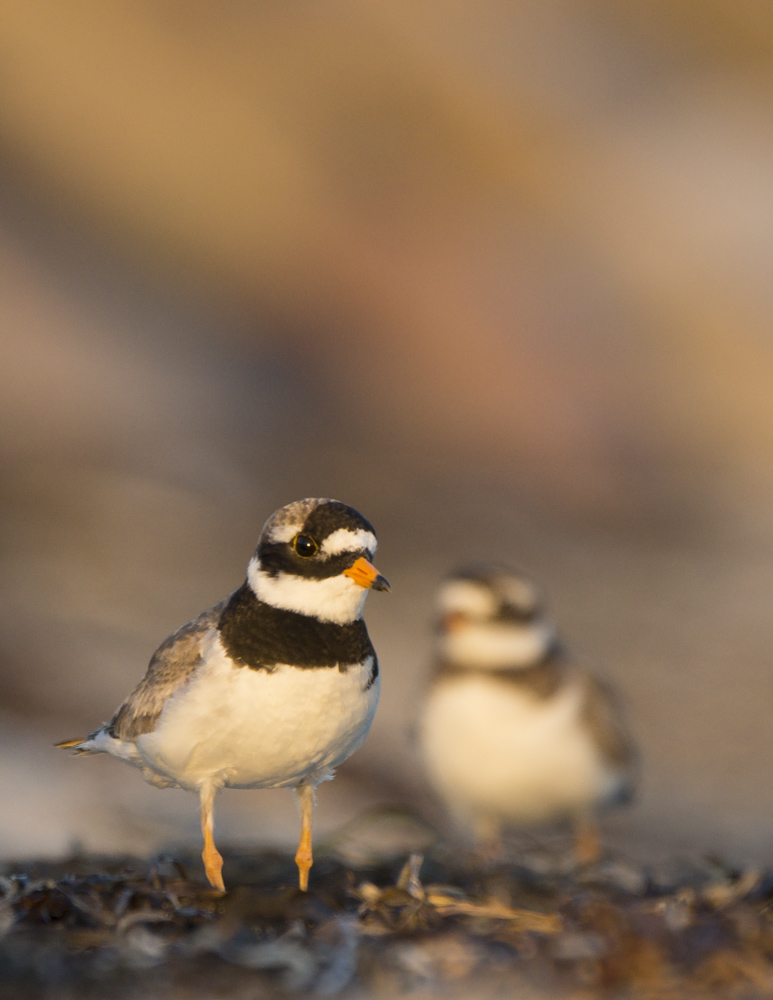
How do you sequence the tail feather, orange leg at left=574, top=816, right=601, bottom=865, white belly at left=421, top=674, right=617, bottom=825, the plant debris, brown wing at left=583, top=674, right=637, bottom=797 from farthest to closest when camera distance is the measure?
brown wing at left=583, top=674, right=637, bottom=797 < white belly at left=421, top=674, right=617, bottom=825 < orange leg at left=574, top=816, right=601, bottom=865 < the tail feather < the plant debris

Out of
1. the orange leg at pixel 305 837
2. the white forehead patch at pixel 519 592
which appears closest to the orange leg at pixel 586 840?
the white forehead patch at pixel 519 592

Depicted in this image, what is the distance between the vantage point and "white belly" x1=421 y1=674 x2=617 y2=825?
6500 mm

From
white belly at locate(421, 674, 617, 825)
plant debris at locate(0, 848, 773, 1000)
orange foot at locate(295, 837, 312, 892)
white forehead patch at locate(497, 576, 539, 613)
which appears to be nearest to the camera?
plant debris at locate(0, 848, 773, 1000)

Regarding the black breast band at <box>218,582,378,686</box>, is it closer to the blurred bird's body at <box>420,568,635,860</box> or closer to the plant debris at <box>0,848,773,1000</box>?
the plant debris at <box>0,848,773,1000</box>

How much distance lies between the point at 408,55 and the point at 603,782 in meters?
14.4

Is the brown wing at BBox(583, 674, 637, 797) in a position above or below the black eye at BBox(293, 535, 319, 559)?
below

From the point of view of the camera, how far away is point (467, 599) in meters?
7.01

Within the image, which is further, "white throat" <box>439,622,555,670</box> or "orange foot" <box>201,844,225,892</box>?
"white throat" <box>439,622,555,670</box>

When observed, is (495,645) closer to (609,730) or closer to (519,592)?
(519,592)

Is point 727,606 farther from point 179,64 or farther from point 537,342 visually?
point 179,64

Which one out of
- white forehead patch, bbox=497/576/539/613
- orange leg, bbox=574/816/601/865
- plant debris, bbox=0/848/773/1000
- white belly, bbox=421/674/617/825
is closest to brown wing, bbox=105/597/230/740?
plant debris, bbox=0/848/773/1000

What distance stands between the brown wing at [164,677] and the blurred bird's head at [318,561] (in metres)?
0.33

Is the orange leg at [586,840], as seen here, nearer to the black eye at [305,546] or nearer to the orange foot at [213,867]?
the orange foot at [213,867]

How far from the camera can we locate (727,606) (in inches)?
516
